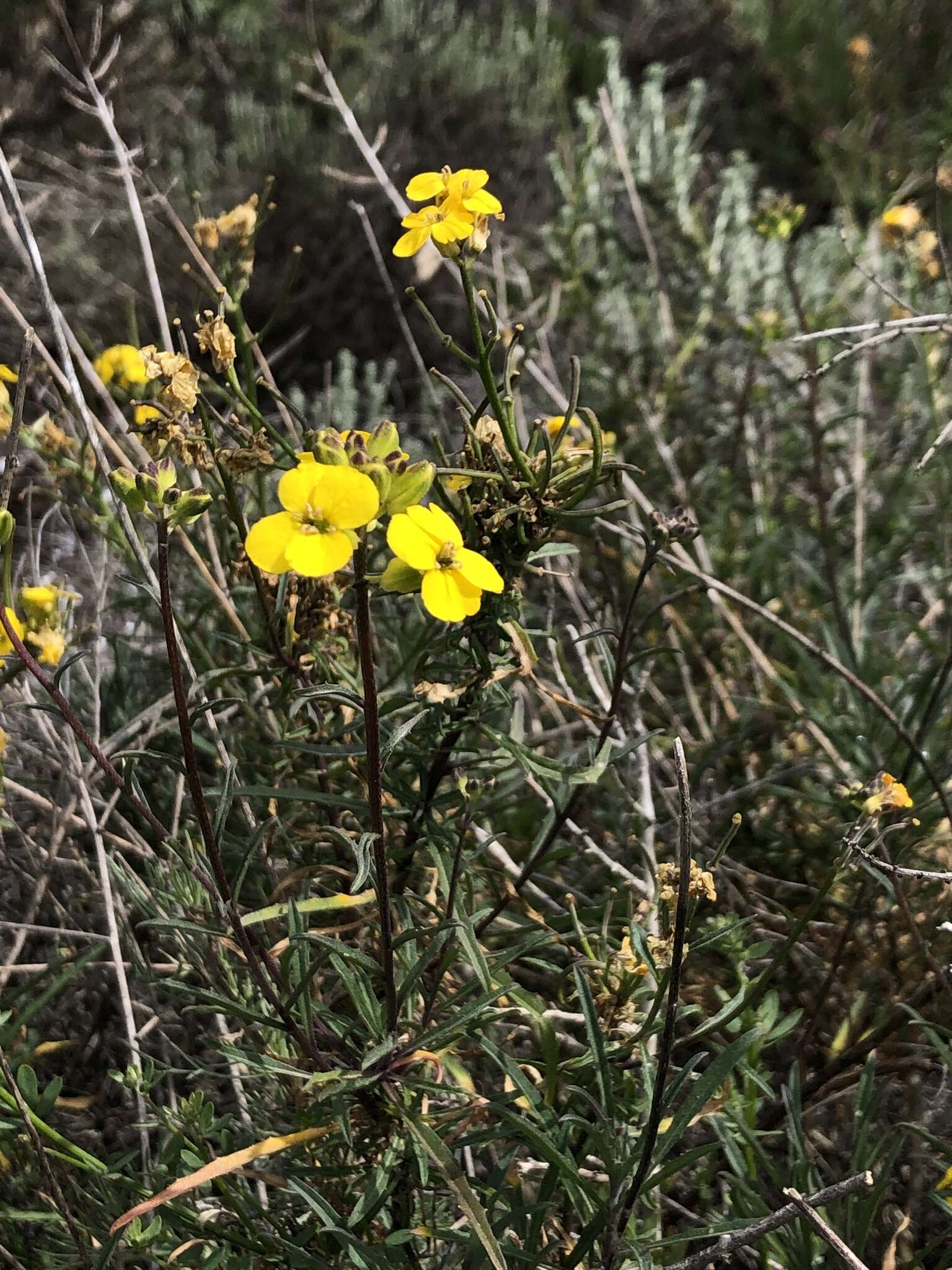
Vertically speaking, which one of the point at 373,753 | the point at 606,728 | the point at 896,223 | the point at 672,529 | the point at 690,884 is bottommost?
the point at 690,884

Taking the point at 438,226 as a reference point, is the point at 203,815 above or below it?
below

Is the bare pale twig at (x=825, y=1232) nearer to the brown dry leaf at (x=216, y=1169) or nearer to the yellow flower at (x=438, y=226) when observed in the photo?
the brown dry leaf at (x=216, y=1169)

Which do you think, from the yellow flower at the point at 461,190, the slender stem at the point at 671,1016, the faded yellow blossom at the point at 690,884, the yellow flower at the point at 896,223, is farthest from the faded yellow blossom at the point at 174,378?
the yellow flower at the point at 896,223

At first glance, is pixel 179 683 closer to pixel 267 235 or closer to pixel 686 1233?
pixel 686 1233

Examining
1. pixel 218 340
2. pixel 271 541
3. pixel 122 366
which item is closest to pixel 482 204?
pixel 218 340

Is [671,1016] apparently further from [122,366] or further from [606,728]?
[122,366]

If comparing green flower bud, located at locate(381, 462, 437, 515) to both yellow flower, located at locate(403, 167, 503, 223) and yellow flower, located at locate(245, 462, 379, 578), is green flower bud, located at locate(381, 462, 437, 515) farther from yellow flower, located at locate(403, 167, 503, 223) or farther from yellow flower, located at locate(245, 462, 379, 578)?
yellow flower, located at locate(403, 167, 503, 223)

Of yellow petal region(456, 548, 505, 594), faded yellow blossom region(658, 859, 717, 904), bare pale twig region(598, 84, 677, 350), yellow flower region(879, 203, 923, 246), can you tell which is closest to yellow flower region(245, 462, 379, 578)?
yellow petal region(456, 548, 505, 594)
